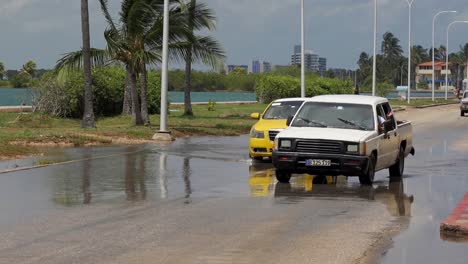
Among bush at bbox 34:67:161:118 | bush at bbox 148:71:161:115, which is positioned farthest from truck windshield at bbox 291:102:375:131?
bush at bbox 148:71:161:115

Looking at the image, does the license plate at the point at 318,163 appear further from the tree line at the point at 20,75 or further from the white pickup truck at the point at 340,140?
the tree line at the point at 20,75

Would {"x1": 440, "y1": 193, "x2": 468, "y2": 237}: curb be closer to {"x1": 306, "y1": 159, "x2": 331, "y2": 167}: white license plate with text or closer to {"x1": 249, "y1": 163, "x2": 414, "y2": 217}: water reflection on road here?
{"x1": 249, "y1": 163, "x2": 414, "y2": 217}: water reflection on road

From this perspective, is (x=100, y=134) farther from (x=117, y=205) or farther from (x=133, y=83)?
(x=117, y=205)

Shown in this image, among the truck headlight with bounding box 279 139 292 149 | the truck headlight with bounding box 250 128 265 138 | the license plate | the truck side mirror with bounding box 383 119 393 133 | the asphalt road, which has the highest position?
the truck side mirror with bounding box 383 119 393 133

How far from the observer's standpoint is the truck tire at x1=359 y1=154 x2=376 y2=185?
56.4ft

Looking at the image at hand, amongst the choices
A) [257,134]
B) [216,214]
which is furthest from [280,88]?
[216,214]

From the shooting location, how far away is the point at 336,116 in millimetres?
18391

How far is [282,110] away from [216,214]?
1116cm

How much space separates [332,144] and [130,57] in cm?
2036

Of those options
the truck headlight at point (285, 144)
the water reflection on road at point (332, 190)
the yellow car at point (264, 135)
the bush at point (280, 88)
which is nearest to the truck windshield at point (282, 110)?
the yellow car at point (264, 135)

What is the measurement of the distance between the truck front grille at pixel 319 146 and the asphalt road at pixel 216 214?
27.5 inches

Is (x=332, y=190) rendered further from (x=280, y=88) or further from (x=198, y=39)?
(x=280, y=88)

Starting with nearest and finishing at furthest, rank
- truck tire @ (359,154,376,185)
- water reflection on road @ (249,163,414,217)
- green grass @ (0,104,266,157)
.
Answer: water reflection on road @ (249,163,414,217) → truck tire @ (359,154,376,185) → green grass @ (0,104,266,157)

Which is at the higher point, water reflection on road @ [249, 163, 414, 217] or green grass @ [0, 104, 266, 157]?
green grass @ [0, 104, 266, 157]
